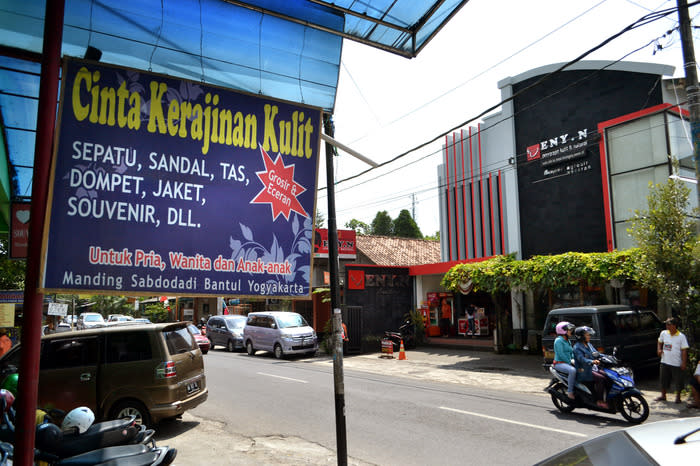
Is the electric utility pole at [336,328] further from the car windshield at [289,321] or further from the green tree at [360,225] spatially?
the green tree at [360,225]

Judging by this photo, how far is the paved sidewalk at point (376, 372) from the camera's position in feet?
22.2

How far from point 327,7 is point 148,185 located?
208cm

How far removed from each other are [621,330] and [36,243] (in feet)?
42.7

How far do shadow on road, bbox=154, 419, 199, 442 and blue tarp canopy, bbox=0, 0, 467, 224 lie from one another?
5672 mm

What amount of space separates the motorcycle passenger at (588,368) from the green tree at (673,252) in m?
3.41

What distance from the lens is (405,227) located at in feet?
198

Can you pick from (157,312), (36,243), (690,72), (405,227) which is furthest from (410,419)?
(405,227)

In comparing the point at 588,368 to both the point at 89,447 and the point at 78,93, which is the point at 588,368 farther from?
→ the point at 78,93

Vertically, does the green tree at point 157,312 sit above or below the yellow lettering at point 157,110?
below

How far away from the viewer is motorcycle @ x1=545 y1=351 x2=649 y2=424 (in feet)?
26.5

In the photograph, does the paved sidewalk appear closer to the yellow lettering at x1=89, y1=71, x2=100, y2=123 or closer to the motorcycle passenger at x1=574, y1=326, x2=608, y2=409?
the motorcycle passenger at x1=574, y1=326, x2=608, y2=409

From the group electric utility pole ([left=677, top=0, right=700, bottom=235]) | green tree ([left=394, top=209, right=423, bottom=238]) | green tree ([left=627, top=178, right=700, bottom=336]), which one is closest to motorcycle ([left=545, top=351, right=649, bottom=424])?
green tree ([left=627, top=178, right=700, bottom=336])

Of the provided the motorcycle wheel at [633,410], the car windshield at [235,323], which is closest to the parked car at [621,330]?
the motorcycle wheel at [633,410]

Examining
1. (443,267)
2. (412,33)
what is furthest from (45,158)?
(443,267)
